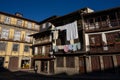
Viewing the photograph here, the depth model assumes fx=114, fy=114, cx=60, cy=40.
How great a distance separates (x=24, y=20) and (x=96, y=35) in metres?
25.0

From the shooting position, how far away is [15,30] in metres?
34.0

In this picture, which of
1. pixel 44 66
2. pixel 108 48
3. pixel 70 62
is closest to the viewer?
pixel 108 48

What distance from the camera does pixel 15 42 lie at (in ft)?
109

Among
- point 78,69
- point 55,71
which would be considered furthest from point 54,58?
point 78,69

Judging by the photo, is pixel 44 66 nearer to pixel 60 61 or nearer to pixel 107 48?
pixel 60 61

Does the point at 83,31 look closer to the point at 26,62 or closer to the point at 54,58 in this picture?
the point at 54,58

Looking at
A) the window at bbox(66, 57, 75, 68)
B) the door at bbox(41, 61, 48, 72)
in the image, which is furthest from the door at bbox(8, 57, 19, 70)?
the window at bbox(66, 57, 75, 68)

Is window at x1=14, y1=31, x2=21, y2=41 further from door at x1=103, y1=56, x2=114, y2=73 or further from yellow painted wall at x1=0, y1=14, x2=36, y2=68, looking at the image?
door at x1=103, y1=56, x2=114, y2=73

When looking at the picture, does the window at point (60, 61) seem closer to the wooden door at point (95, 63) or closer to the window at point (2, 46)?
the wooden door at point (95, 63)

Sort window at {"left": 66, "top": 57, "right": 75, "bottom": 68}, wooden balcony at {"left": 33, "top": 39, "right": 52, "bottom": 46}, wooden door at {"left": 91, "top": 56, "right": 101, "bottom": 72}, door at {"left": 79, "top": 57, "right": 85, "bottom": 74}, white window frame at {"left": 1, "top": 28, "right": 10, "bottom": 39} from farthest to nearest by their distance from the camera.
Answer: white window frame at {"left": 1, "top": 28, "right": 10, "bottom": 39}, wooden balcony at {"left": 33, "top": 39, "right": 52, "bottom": 46}, window at {"left": 66, "top": 57, "right": 75, "bottom": 68}, door at {"left": 79, "top": 57, "right": 85, "bottom": 74}, wooden door at {"left": 91, "top": 56, "right": 101, "bottom": 72}

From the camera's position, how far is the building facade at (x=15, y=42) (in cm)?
3095

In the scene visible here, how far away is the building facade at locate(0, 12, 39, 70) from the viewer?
102 feet

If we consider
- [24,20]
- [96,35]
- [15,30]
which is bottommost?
[96,35]

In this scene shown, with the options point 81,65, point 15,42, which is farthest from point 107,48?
point 15,42
